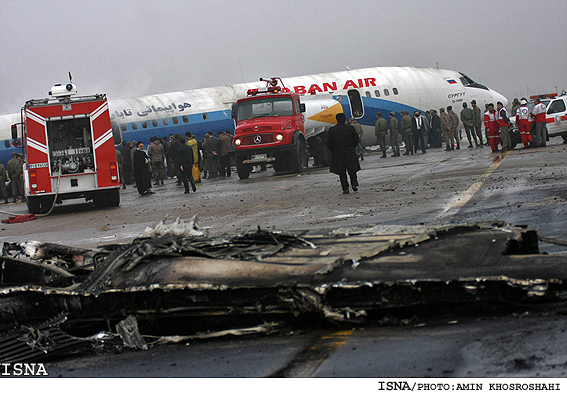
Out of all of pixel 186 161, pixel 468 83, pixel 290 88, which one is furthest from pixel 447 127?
pixel 186 161

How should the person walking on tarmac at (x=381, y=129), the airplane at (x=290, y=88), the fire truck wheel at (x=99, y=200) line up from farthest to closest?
the airplane at (x=290, y=88) < the person walking on tarmac at (x=381, y=129) < the fire truck wheel at (x=99, y=200)

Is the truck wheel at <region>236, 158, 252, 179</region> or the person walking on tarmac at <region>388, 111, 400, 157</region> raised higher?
the person walking on tarmac at <region>388, 111, 400, 157</region>

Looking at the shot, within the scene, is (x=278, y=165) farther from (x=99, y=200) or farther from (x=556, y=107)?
(x=556, y=107)

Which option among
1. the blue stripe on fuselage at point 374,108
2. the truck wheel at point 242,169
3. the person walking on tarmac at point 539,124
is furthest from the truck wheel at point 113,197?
the blue stripe on fuselage at point 374,108

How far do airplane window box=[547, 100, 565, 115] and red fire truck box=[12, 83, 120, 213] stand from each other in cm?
1571

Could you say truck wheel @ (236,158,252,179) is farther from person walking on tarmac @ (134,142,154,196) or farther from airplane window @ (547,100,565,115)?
airplane window @ (547,100,565,115)

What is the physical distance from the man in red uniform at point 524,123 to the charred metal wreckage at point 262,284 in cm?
1910

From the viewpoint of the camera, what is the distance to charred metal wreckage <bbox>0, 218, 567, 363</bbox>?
4152 millimetres

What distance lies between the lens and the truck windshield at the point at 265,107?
23.5 metres

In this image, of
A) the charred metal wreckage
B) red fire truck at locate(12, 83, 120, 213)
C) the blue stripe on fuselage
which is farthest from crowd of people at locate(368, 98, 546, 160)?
the charred metal wreckage

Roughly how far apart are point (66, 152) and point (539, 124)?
15.3 m

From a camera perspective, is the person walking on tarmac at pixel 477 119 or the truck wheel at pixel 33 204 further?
the person walking on tarmac at pixel 477 119

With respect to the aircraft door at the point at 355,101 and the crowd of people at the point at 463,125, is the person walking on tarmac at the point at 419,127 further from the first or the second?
the aircraft door at the point at 355,101
